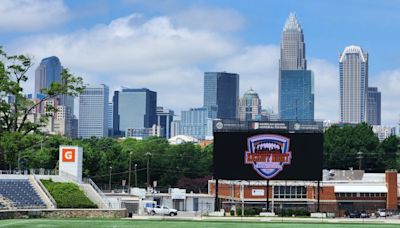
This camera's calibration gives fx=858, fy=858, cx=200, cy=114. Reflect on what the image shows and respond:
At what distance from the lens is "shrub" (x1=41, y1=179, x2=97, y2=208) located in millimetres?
68238

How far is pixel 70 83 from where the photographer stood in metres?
84.1

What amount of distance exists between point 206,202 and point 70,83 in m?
26.5

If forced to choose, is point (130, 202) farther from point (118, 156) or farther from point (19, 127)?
point (118, 156)

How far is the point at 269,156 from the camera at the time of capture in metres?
79.9

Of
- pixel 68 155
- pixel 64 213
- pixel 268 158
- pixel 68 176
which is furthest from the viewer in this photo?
pixel 268 158

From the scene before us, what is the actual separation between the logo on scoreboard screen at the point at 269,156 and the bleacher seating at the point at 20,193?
67.6 feet

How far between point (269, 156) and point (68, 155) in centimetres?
1852

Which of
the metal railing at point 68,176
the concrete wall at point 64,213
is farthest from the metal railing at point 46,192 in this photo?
the metal railing at point 68,176

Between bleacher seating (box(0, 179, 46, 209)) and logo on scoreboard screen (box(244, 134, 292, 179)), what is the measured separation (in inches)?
812

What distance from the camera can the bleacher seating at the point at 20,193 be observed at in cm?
6631

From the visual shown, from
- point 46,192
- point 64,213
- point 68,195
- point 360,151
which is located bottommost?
point 64,213

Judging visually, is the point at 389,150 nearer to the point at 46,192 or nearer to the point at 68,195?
the point at 68,195

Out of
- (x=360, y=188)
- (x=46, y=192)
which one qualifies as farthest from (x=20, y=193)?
(x=360, y=188)

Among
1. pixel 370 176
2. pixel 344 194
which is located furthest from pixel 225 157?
pixel 370 176
